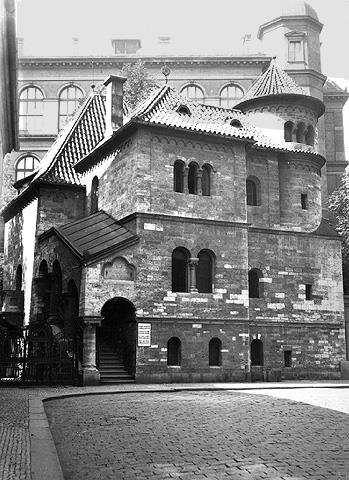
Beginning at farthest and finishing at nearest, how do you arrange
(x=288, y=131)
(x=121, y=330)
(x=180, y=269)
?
(x=288, y=131) → (x=180, y=269) → (x=121, y=330)

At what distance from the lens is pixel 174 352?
27.6 m

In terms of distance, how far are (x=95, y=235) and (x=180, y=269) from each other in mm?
3903

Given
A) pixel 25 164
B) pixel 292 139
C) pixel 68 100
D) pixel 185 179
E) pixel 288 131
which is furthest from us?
pixel 68 100

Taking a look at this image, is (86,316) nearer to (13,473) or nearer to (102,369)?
(102,369)

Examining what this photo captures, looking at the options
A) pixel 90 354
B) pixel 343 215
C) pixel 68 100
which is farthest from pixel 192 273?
pixel 68 100

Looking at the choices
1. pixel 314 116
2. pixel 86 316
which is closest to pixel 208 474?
pixel 86 316

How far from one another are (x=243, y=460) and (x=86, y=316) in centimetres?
1724

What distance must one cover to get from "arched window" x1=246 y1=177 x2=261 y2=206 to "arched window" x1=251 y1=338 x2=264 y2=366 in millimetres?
6527

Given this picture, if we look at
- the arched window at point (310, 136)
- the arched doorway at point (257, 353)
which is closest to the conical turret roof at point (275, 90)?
the arched window at point (310, 136)

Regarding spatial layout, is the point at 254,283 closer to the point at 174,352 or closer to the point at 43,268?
the point at 174,352

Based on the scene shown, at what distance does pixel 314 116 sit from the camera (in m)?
34.9

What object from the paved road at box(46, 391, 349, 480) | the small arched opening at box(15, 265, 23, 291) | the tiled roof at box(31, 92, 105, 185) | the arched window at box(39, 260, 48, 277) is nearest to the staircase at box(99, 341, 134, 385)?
the arched window at box(39, 260, 48, 277)

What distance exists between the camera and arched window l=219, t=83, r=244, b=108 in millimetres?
59000

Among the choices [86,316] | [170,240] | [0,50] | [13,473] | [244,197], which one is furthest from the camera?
[244,197]
